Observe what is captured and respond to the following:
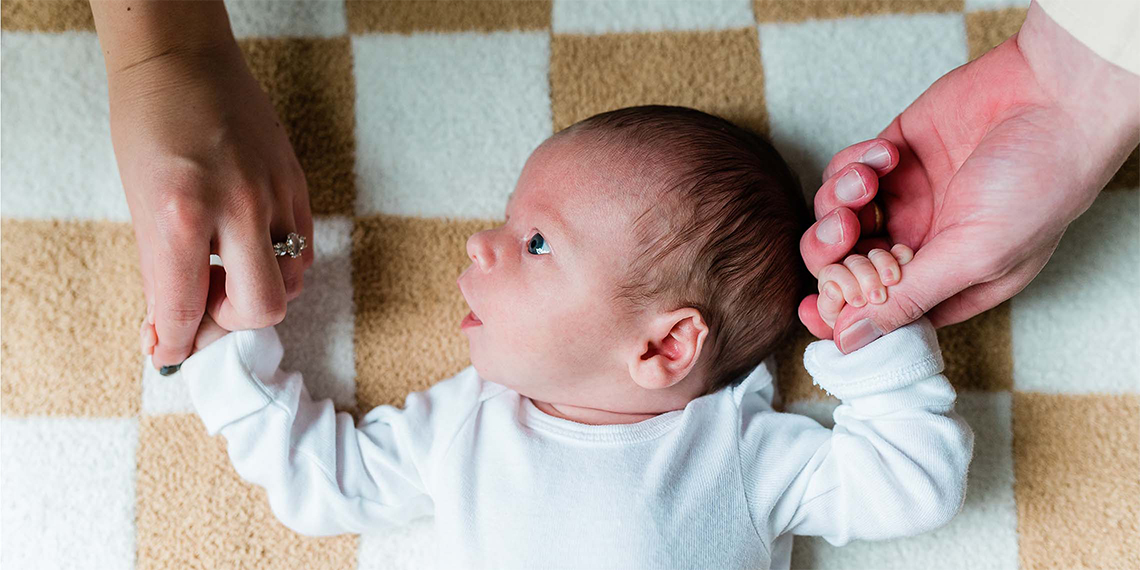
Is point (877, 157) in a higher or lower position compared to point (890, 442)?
higher

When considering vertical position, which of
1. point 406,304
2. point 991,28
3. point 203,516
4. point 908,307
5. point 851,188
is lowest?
point 203,516

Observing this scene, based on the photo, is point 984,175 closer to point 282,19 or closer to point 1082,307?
point 1082,307

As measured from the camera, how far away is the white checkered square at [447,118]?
1.24 m

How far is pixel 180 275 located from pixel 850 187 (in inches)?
30.7

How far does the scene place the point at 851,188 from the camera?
0.99 meters

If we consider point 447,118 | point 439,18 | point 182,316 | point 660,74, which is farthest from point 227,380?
point 660,74

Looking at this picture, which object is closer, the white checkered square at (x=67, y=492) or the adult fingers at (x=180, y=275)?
the adult fingers at (x=180, y=275)

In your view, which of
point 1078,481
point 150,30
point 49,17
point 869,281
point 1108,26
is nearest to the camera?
point 1108,26

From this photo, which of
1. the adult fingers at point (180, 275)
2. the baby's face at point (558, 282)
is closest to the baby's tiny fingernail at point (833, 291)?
the baby's face at point (558, 282)

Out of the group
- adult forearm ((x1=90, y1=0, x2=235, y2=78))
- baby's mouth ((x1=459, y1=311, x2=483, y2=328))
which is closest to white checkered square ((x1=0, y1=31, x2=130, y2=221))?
adult forearm ((x1=90, y1=0, x2=235, y2=78))

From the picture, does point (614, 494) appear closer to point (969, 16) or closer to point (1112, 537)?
point (1112, 537)

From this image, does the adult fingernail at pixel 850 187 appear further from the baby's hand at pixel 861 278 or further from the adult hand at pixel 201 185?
the adult hand at pixel 201 185

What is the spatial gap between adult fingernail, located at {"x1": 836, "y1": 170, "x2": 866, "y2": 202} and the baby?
7 cm

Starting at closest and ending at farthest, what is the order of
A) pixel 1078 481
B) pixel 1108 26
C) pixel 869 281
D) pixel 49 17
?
pixel 1108 26
pixel 869 281
pixel 1078 481
pixel 49 17
